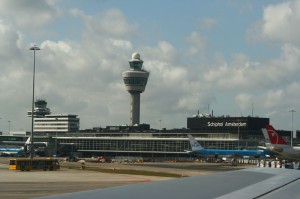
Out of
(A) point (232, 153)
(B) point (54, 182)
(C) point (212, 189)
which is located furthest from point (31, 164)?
(A) point (232, 153)

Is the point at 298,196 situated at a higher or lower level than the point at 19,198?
higher

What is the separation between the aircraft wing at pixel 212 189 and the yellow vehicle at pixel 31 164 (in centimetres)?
5953

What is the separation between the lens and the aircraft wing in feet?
27.3

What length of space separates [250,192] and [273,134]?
84062 mm

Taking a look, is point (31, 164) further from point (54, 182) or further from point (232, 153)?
point (232, 153)

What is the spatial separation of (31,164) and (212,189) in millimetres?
63404

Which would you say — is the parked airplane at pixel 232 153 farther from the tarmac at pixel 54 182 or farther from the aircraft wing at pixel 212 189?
the aircraft wing at pixel 212 189

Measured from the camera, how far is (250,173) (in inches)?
543

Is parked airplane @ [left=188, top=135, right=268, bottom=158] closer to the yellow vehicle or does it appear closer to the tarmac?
the yellow vehicle

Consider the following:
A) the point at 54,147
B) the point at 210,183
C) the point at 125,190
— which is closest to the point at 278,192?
the point at 210,183

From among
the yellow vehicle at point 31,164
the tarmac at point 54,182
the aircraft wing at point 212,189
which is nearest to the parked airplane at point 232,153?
the yellow vehicle at point 31,164

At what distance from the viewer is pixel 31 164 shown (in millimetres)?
70438

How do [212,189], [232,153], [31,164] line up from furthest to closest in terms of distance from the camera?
[232,153] → [31,164] → [212,189]

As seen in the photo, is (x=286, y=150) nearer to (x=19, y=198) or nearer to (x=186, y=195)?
(x=19, y=198)
